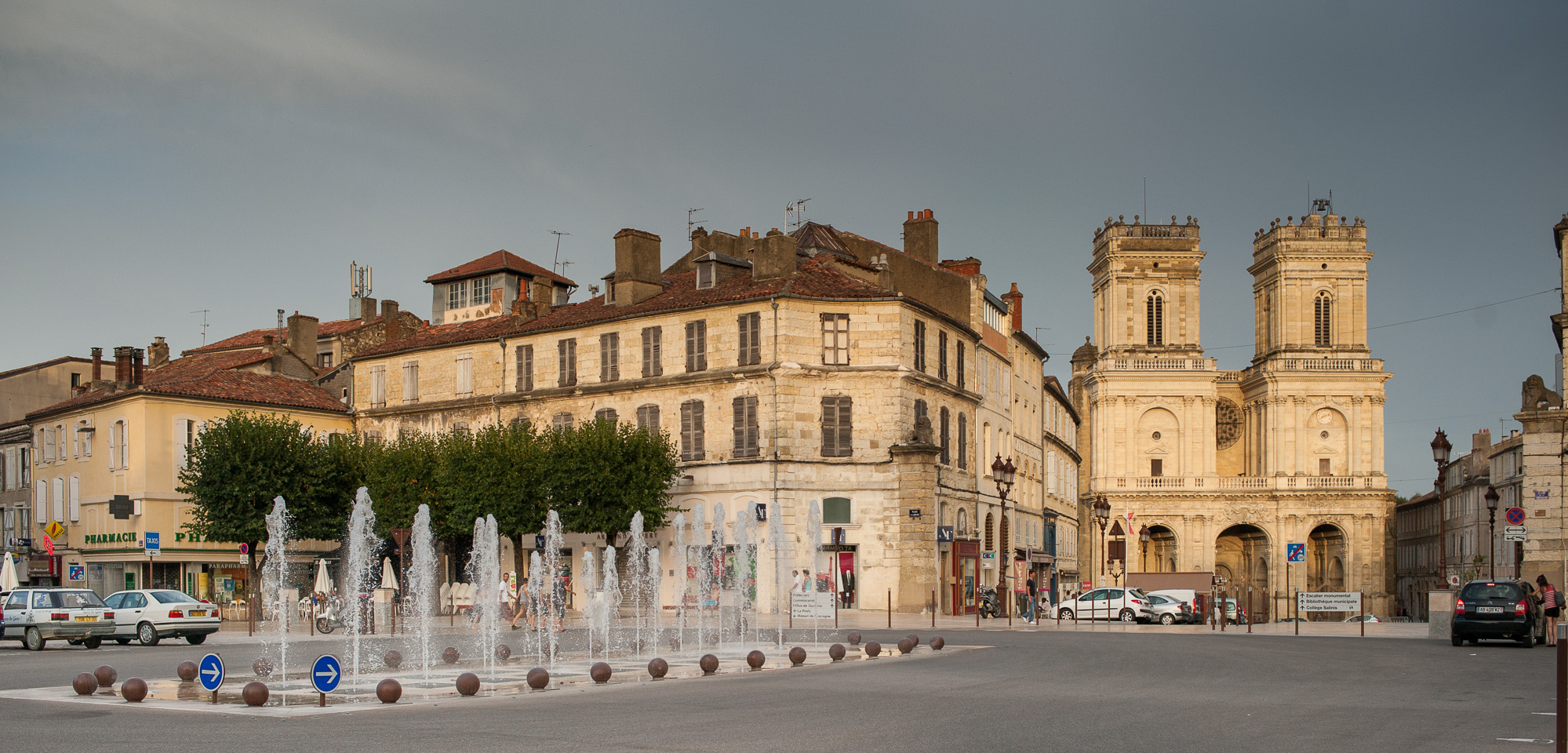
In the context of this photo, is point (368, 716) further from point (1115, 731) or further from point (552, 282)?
point (552, 282)

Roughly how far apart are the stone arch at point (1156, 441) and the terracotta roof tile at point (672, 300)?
4465 cm

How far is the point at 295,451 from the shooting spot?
156 feet

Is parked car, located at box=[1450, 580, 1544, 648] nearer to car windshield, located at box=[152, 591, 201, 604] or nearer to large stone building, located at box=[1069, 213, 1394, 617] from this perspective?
car windshield, located at box=[152, 591, 201, 604]

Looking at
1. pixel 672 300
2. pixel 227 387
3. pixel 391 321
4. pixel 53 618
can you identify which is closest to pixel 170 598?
pixel 53 618

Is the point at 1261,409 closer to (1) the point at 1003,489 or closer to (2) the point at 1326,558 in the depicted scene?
(2) the point at 1326,558

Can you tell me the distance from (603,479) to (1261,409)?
59.5 m

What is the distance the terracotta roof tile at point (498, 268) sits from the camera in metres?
61.9

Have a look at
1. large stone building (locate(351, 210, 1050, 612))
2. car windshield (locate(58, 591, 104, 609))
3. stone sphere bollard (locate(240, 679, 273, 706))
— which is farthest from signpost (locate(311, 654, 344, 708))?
large stone building (locate(351, 210, 1050, 612))

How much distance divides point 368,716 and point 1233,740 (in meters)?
8.28

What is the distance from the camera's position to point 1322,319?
90.2 m

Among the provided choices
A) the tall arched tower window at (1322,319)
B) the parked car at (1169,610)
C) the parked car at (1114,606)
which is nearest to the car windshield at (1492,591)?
the parked car at (1114,606)

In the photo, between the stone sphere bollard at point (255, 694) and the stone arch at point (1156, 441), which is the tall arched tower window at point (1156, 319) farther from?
the stone sphere bollard at point (255, 694)

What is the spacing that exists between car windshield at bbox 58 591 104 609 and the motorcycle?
89.7 ft

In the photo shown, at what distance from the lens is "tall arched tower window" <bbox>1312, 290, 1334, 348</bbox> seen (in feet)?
295
